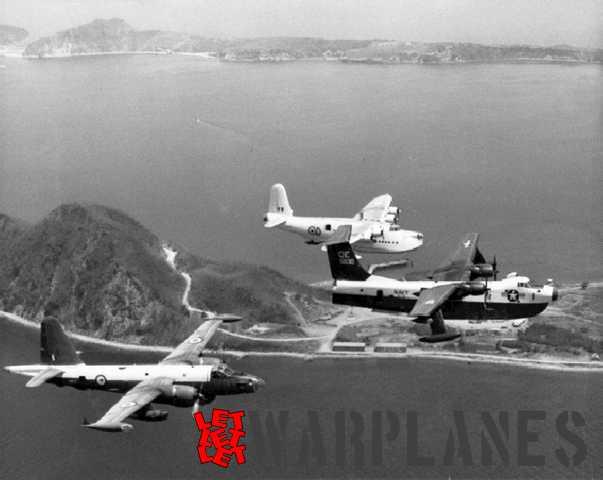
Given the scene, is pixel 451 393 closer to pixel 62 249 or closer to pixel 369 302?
pixel 369 302

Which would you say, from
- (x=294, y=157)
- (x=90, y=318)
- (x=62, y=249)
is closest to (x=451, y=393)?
(x=90, y=318)

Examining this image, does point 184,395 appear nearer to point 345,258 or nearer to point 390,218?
point 345,258

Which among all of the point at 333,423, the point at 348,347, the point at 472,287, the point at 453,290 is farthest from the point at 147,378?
the point at 348,347

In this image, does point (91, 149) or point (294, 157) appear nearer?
point (294, 157)

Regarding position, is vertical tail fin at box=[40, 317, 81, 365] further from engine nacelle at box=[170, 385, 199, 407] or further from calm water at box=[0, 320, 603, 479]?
engine nacelle at box=[170, 385, 199, 407]

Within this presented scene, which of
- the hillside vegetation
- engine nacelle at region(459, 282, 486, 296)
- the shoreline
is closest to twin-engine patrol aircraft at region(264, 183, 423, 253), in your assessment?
the shoreline
